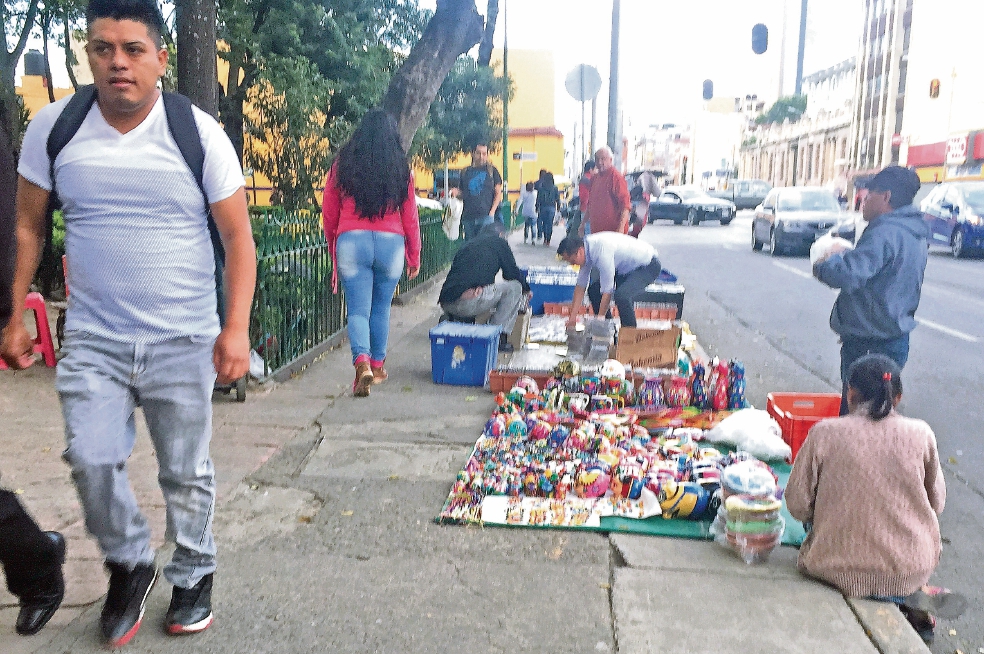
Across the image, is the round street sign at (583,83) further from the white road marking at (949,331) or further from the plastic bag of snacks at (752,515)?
the plastic bag of snacks at (752,515)

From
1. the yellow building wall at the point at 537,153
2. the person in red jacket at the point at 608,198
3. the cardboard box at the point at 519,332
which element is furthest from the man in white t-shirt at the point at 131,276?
the yellow building wall at the point at 537,153

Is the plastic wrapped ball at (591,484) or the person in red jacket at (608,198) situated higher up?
the person in red jacket at (608,198)

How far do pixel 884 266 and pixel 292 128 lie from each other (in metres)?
7.85

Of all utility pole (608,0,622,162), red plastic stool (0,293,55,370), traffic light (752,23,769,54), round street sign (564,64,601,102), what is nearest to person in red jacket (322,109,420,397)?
red plastic stool (0,293,55,370)

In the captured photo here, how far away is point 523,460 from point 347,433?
47.8 inches

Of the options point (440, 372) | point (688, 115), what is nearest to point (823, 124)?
point (688, 115)

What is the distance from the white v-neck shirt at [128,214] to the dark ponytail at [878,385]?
2.23 m

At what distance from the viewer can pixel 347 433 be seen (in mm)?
5113

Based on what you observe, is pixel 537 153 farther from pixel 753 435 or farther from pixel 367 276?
pixel 753 435

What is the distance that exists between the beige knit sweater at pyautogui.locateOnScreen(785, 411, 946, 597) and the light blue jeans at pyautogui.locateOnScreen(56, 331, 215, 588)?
2.14 m

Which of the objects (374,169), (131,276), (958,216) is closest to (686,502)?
(131,276)

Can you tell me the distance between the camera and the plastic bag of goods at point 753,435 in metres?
4.68

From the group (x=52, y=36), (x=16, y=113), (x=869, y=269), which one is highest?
(x=52, y=36)

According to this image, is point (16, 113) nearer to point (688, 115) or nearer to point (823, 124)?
point (823, 124)
